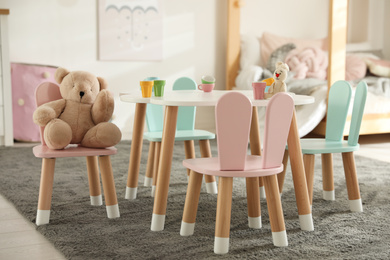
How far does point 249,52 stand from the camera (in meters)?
4.71

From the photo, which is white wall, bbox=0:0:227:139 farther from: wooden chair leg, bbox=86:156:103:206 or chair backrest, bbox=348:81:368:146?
chair backrest, bbox=348:81:368:146

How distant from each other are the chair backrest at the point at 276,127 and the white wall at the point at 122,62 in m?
2.73

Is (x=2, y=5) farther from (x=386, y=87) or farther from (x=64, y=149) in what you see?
(x=386, y=87)

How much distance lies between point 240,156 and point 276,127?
0.15 m

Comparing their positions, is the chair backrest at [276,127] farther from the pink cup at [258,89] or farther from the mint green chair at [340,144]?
the mint green chair at [340,144]

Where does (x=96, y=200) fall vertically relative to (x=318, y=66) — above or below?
below

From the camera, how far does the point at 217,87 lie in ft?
16.0

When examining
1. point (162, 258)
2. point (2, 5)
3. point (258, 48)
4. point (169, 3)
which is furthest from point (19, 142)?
point (162, 258)

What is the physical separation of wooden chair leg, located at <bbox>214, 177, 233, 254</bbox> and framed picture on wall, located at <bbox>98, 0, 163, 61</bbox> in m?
2.90

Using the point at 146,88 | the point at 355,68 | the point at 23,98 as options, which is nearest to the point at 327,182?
the point at 146,88

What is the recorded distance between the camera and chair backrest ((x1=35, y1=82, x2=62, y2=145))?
6.97ft

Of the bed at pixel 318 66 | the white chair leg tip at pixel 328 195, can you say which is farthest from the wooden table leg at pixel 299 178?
the bed at pixel 318 66

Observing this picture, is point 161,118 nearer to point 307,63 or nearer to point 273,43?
point 307,63

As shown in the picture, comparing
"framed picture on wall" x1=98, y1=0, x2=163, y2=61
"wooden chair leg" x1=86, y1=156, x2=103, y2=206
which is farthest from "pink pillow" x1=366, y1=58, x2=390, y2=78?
"wooden chair leg" x1=86, y1=156, x2=103, y2=206
